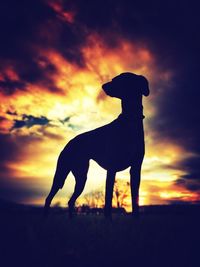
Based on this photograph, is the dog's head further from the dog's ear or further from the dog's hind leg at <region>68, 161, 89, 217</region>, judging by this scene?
the dog's hind leg at <region>68, 161, 89, 217</region>

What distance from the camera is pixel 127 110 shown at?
6.30 m

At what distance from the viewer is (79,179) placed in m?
7.60

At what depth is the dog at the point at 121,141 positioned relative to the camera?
6039 millimetres

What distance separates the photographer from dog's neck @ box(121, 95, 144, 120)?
6239 millimetres

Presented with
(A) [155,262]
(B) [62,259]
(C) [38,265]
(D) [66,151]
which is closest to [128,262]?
(A) [155,262]

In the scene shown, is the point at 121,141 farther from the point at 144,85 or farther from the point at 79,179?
the point at 79,179

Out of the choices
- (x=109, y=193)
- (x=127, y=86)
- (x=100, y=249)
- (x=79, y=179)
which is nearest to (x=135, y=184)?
(x=109, y=193)

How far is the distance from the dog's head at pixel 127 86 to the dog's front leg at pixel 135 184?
165 centimetres

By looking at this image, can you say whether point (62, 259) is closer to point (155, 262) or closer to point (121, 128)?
point (155, 262)

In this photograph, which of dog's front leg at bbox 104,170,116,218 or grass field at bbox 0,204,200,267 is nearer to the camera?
grass field at bbox 0,204,200,267

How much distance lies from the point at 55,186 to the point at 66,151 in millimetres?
990

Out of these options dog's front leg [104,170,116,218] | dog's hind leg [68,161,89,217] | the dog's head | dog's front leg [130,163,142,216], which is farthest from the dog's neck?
dog's hind leg [68,161,89,217]

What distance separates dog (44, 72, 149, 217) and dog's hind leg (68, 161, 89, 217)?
0.03m

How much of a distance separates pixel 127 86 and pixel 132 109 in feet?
1.88
